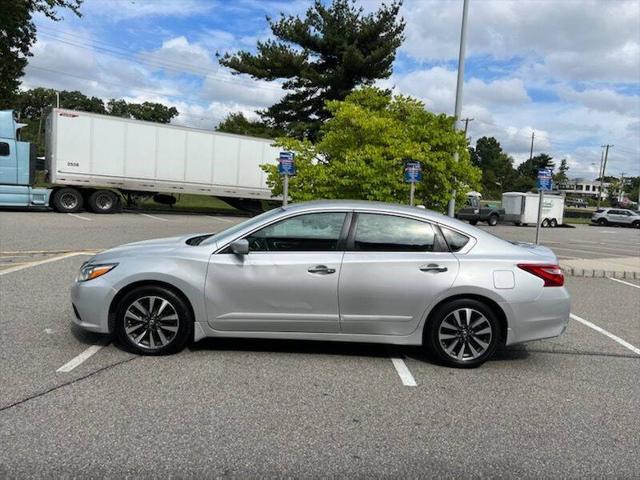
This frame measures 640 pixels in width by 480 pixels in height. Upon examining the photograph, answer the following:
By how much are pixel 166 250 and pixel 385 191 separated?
322 inches

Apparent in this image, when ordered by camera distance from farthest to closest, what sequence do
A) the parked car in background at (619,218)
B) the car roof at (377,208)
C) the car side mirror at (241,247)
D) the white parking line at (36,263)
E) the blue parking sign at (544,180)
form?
the parked car in background at (619,218) < the blue parking sign at (544,180) < the white parking line at (36,263) < the car roof at (377,208) < the car side mirror at (241,247)

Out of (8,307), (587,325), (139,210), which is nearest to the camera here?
(8,307)

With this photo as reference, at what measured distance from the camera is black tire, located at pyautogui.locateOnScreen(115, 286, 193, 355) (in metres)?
5.11

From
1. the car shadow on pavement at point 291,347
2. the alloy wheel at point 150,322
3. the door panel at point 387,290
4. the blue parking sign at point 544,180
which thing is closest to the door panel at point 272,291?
the door panel at point 387,290

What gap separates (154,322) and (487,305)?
116 inches

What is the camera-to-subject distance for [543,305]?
518 cm

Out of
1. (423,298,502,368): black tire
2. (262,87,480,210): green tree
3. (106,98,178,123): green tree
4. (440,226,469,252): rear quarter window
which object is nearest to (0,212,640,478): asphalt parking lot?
(423,298,502,368): black tire

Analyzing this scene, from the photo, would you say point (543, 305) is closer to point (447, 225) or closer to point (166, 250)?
point (447, 225)

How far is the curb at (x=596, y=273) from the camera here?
11.9 metres

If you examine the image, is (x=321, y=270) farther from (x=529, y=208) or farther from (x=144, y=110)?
(x=144, y=110)

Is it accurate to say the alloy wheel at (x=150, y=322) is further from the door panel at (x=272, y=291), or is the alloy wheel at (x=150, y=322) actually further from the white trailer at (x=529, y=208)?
the white trailer at (x=529, y=208)

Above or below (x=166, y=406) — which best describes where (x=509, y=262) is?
above

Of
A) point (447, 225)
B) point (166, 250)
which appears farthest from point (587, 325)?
point (166, 250)

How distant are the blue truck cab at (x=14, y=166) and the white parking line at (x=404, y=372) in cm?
1944
